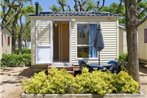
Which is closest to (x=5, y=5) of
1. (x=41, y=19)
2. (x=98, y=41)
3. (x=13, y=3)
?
(x=13, y=3)

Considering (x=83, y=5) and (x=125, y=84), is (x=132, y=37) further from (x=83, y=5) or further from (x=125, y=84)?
(x=83, y=5)

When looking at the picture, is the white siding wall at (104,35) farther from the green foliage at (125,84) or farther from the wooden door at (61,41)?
the green foliage at (125,84)

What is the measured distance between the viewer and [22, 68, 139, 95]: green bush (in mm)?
8828

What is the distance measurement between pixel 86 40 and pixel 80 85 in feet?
23.3

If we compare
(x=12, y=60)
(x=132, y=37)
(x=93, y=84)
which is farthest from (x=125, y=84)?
(x=12, y=60)

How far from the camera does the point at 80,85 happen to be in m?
8.96

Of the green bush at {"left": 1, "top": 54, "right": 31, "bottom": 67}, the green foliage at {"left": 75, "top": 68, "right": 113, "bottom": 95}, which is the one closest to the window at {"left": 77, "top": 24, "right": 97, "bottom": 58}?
the green foliage at {"left": 75, "top": 68, "right": 113, "bottom": 95}

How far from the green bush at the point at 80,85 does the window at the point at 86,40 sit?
6.44 meters

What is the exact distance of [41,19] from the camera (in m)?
15.5

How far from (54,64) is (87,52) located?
69.5 inches

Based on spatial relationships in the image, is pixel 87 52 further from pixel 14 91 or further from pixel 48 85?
pixel 48 85

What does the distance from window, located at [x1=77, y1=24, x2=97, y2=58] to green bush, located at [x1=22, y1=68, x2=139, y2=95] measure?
6.44 meters

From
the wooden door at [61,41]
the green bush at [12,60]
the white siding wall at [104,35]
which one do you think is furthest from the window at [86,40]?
the green bush at [12,60]

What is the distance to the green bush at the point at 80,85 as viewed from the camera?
883 centimetres
